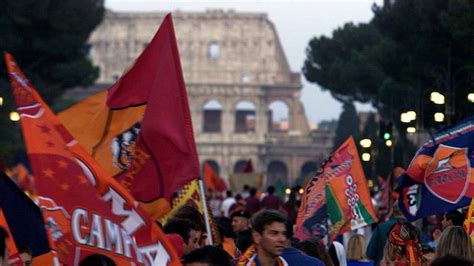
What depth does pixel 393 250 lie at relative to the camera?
11562mm

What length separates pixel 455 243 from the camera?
34.0 ft

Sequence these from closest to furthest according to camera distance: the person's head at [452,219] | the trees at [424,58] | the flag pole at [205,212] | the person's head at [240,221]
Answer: the flag pole at [205,212] → the person's head at [452,219] → the person's head at [240,221] → the trees at [424,58]

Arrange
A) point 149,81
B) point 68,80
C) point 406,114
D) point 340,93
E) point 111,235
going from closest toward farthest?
1. point 111,235
2. point 149,81
3. point 406,114
4. point 68,80
5. point 340,93

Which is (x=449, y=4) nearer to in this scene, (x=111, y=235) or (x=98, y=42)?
(x=111, y=235)

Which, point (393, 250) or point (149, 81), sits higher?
point (149, 81)

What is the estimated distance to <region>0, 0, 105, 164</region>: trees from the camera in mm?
50000

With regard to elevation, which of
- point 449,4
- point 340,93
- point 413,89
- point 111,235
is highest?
point 111,235

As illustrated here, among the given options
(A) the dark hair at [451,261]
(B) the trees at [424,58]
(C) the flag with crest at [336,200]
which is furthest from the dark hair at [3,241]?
(B) the trees at [424,58]

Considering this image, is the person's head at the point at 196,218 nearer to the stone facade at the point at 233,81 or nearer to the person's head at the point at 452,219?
the person's head at the point at 452,219

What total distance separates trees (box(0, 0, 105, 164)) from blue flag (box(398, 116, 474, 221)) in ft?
118

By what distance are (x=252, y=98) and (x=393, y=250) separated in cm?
11255

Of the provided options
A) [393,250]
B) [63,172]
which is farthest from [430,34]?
[63,172]

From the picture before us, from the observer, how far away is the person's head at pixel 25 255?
370 inches

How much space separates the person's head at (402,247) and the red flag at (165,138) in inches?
72.0
